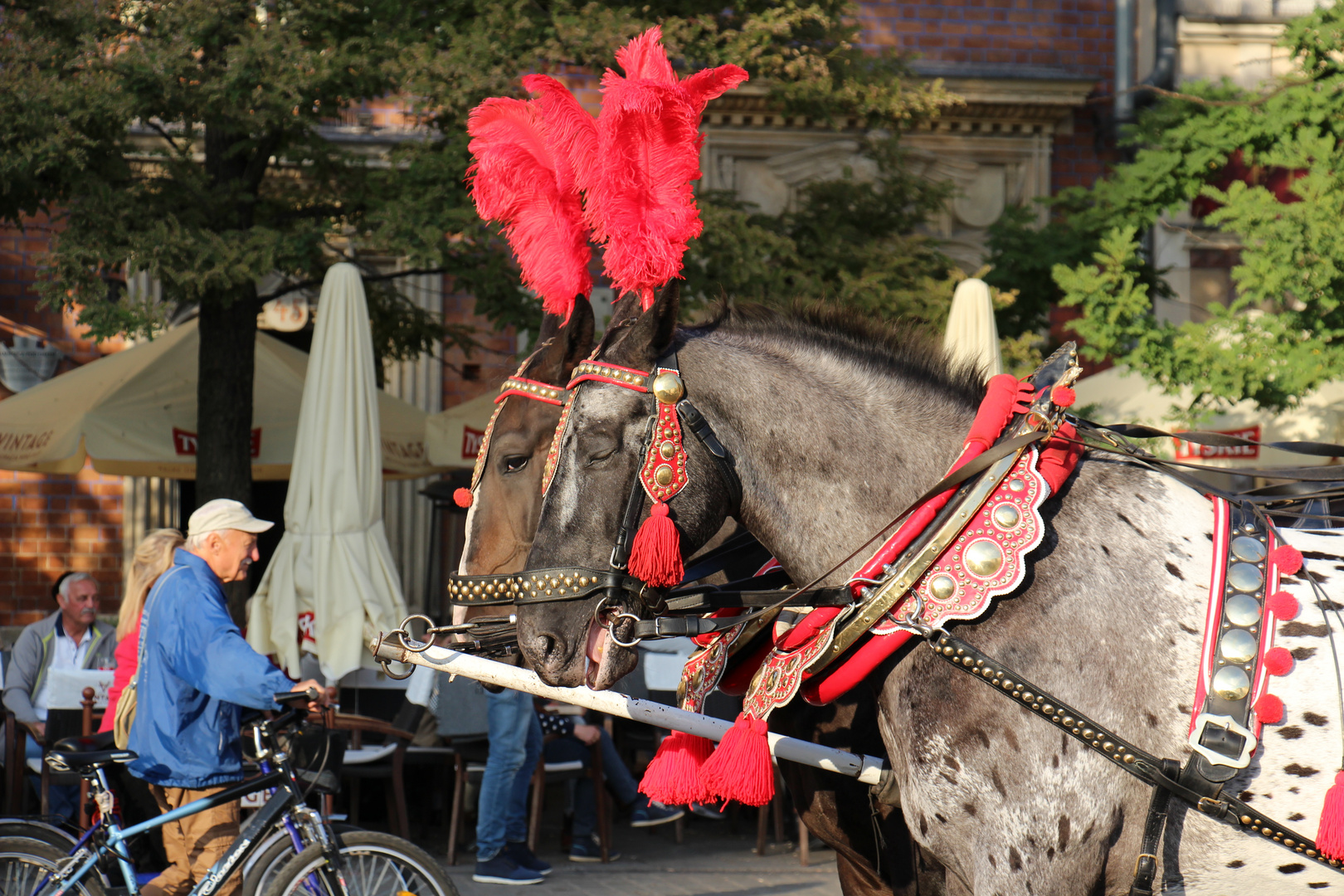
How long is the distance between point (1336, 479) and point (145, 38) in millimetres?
6725

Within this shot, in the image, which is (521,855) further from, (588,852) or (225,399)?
(225,399)

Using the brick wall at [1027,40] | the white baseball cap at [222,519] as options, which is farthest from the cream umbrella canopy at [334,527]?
the brick wall at [1027,40]

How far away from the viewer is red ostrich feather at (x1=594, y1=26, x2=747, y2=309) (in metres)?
2.47

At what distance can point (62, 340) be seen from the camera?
11383mm

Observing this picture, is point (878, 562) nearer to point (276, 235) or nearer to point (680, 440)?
point (680, 440)

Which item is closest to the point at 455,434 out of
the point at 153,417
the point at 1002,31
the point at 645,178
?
the point at 153,417

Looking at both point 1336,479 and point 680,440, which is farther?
point 1336,479

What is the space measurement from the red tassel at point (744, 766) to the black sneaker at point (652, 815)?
15.4 ft

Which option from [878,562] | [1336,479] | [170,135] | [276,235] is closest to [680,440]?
[878,562]

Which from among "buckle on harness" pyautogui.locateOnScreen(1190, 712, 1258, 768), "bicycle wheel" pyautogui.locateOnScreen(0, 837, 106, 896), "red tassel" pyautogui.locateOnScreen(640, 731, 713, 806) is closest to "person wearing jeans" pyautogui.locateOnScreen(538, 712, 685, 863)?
"bicycle wheel" pyautogui.locateOnScreen(0, 837, 106, 896)

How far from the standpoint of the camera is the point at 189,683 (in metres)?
4.25

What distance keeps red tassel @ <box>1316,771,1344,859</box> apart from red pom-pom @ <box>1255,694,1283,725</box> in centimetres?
A: 15

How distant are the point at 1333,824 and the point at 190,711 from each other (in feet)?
11.5

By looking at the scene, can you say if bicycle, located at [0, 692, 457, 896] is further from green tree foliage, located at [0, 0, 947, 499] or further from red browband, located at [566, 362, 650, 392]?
green tree foliage, located at [0, 0, 947, 499]
